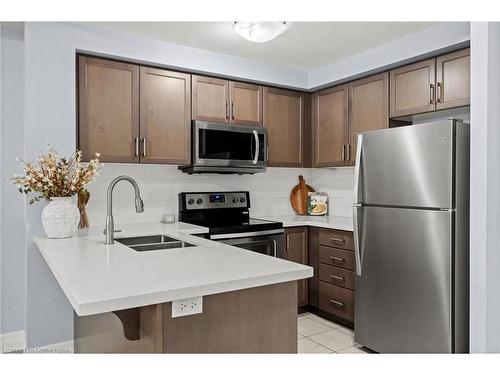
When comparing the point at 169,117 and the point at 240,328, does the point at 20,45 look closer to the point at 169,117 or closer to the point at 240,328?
the point at 169,117

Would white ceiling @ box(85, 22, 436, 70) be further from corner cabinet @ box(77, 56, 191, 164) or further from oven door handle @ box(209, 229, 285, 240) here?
oven door handle @ box(209, 229, 285, 240)

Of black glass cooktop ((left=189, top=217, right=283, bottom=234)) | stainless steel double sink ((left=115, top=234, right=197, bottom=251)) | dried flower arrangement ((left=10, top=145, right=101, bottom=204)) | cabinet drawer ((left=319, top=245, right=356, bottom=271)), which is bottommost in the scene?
cabinet drawer ((left=319, top=245, right=356, bottom=271))

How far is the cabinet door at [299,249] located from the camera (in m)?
3.53

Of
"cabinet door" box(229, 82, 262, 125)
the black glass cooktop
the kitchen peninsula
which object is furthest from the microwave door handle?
the kitchen peninsula

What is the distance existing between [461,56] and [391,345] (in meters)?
2.00

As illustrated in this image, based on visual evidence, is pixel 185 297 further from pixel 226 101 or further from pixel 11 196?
pixel 226 101

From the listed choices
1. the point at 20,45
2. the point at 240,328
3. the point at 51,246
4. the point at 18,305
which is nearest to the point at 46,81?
the point at 20,45

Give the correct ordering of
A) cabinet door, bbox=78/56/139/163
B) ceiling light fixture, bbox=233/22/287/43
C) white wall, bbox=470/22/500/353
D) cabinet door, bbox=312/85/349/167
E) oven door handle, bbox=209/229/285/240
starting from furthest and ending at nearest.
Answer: cabinet door, bbox=312/85/349/167 < oven door handle, bbox=209/229/285/240 < cabinet door, bbox=78/56/139/163 < ceiling light fixture, bbox=233/22/287/43 < white wall, bbox=470/22/500/353

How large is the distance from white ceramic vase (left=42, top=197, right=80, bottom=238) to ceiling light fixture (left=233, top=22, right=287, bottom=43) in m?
1.48

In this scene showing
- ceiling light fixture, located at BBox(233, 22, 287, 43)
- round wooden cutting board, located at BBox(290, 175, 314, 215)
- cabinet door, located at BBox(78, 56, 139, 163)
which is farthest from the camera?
round wooden cutting board, located at BBox(290, 175, 314, 215)

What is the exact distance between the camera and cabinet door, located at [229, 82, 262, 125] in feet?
11.5

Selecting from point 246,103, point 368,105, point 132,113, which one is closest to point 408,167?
point 368,105

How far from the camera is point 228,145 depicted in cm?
338

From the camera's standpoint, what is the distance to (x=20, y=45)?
297 cm
